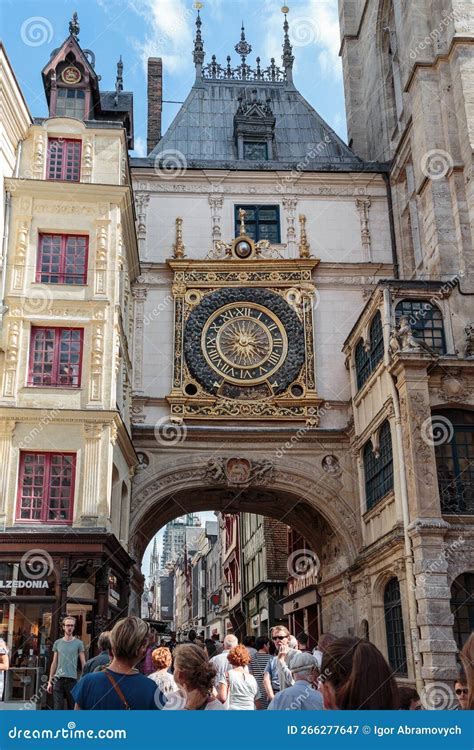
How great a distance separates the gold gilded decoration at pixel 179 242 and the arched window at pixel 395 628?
44.6 ft

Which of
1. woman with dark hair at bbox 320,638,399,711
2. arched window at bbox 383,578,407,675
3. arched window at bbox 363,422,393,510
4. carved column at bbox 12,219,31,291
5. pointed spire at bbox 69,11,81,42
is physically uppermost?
pointed spire at bbox 69,11,81,42

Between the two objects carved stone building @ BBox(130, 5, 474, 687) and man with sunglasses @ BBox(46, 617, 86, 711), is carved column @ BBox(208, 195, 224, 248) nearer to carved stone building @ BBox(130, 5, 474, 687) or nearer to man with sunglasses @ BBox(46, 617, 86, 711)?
carved stone building @ BBox(130, 5, 474, 687)

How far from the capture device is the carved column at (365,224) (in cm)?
2950

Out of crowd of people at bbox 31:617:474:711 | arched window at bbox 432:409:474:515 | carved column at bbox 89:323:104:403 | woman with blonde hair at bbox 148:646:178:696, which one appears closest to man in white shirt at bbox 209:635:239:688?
crowd of people at bbox 31:617:474:711

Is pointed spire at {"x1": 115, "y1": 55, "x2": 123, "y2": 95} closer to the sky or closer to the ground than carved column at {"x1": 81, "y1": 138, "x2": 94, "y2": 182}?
closer to the sky

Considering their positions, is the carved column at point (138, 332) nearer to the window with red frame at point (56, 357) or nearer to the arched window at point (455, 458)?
the window with red frame at point (56, 357)

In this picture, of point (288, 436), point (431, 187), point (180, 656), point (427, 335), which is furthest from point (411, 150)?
point (180, 656)

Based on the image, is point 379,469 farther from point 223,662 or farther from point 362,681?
point 362,681

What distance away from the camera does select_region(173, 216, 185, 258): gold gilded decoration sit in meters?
28.8

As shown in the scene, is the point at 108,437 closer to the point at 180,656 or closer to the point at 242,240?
the point at 242,240

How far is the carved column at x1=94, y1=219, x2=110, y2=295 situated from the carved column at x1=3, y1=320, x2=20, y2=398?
7.84 ft

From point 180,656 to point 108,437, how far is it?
14.9m

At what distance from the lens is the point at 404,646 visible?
2000 centimetres

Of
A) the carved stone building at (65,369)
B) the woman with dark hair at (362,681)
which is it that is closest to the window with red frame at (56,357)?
the carved stone building at (65,369)
